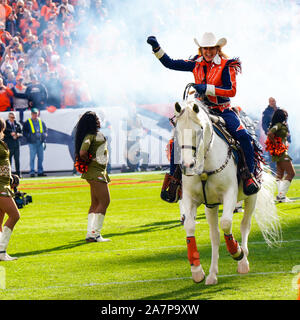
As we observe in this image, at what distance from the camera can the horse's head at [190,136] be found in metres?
6.70

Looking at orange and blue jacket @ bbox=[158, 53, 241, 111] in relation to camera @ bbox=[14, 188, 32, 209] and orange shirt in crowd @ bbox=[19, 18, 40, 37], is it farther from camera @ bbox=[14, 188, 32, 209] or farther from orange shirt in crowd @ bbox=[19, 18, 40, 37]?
orange shirt in crowd @ bbox=[19, 18, 40, 37]

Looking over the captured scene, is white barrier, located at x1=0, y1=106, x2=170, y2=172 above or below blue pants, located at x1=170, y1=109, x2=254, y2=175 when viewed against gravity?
below

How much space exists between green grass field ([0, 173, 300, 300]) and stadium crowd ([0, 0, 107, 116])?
9671 mm

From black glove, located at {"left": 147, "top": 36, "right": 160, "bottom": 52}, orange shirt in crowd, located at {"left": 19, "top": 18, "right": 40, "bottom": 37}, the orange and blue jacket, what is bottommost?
the orange and blue jacket

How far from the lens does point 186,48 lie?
3105 centimetres

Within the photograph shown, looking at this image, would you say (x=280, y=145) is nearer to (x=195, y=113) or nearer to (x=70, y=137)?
(x=195, y=113)

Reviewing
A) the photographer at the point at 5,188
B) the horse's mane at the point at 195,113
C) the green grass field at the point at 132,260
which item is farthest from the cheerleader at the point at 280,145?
the horse's mane at the point at 195,113

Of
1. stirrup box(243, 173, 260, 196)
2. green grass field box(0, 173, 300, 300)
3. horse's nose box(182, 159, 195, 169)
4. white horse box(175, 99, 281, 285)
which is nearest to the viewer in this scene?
horse's nose box(182, 159, 195, 169)

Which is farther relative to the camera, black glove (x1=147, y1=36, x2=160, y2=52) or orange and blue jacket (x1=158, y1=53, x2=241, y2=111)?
black glove (x1=147, y1=36, x2=160, y2=52)

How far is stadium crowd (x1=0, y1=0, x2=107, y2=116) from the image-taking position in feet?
83.2

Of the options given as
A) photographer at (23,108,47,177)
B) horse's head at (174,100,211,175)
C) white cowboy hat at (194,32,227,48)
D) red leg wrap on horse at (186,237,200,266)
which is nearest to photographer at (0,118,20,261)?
white cowboy hat at (194,32,227,48)

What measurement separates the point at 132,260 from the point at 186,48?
74.2 ft

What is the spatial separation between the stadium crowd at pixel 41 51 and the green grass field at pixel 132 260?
9.67 metres
